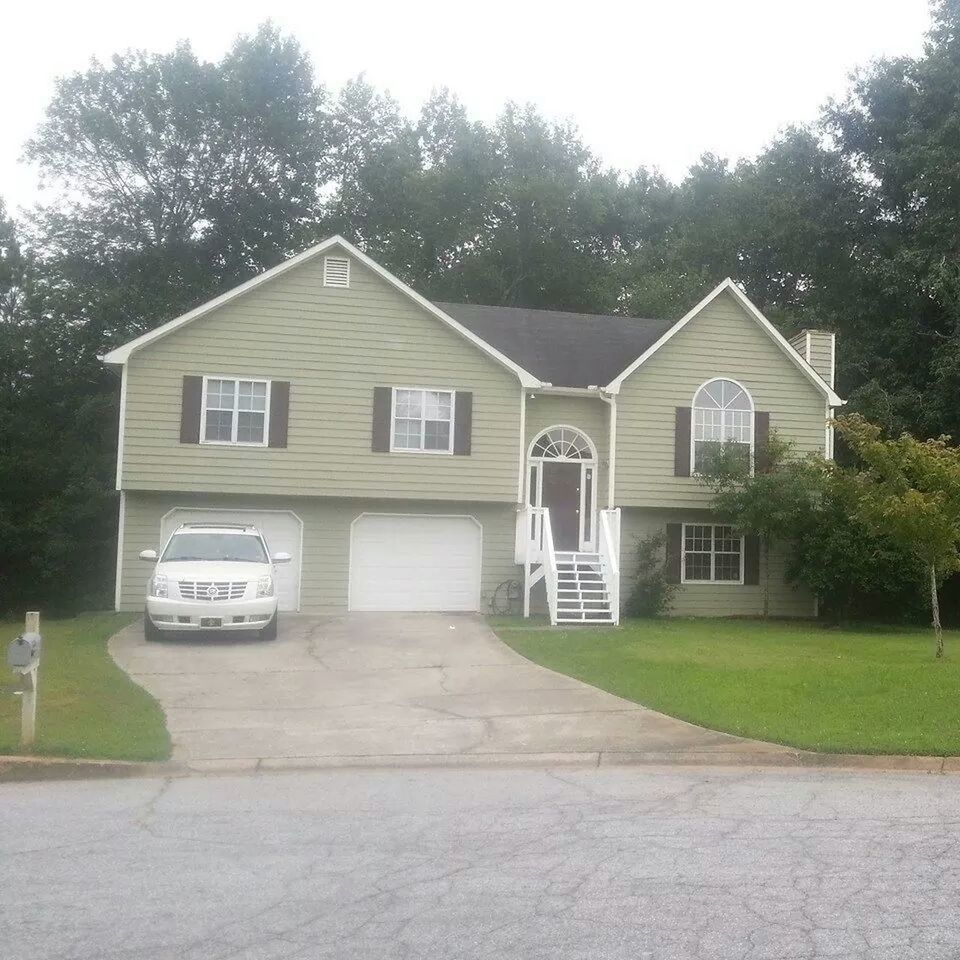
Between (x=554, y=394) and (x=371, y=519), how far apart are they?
467 centimetres

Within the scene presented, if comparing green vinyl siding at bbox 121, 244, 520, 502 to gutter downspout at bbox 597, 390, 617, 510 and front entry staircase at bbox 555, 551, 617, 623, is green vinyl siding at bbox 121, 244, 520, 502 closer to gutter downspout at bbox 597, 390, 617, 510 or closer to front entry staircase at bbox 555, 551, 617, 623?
front entry staircase at bbox 555, 551, 617, 623

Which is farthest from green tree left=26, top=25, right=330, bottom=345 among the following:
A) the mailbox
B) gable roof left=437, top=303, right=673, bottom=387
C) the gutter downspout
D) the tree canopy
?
the mailbox

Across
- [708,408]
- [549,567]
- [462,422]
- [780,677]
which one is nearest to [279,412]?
[462,422]

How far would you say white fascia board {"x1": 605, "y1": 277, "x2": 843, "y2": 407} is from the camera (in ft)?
74.5

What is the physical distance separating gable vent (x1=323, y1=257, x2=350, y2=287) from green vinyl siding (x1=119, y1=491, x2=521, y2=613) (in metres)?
4.23

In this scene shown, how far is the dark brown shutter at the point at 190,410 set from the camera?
68.6ft

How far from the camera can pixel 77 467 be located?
31.7 metres

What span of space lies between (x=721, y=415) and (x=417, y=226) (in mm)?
20891

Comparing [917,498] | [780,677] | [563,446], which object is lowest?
[780,677]

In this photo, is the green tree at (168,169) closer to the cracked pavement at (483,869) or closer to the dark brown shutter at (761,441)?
the dark brown shutter at (761,441)

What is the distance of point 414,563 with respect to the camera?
2206 centimetres

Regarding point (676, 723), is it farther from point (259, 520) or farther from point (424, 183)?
point (424, 183)

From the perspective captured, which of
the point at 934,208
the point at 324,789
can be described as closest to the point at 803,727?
the point at 324,789

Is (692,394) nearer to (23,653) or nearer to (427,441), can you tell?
(427,441)
